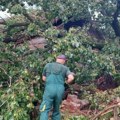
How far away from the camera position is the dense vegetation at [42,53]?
6863 mm

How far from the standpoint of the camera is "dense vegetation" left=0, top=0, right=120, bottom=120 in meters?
6.86

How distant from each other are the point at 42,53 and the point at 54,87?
2.09 metres

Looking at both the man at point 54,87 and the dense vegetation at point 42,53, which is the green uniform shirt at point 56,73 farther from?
the dense vegetation at point 42,53

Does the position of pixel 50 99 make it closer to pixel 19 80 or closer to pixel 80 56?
pixel 19 80

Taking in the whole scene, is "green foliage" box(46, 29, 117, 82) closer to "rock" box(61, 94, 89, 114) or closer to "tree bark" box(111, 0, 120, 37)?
"rock" box(61, 94, 89, 114)

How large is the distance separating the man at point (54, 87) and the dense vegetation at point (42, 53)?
1.27ft

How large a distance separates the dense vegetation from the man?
0.39 meters

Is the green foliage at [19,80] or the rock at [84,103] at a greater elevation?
the green foliage at [19,80]

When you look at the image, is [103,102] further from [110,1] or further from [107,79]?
[110,1]

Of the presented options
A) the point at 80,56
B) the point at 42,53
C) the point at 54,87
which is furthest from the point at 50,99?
the point at 42,53

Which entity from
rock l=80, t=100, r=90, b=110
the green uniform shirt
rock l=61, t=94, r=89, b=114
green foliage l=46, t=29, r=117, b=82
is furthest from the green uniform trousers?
rock l=80, t=100, r=90, b=110

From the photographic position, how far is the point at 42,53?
8.57 metres

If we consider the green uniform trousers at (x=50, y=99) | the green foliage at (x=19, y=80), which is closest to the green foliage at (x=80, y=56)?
the green foliage at (x=19, y=80)

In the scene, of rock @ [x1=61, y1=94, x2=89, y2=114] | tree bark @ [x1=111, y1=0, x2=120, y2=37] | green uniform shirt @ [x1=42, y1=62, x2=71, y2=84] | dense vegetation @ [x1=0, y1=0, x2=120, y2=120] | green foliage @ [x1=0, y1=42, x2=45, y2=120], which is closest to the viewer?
green foliage @ [x1=0, y1=42, x2=45, y2=120]
